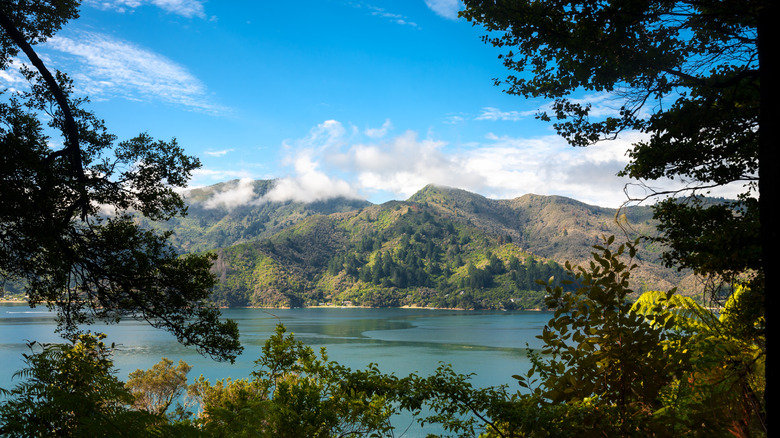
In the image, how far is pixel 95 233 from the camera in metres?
6.75

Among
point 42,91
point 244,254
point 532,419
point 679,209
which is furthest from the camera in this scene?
point 244,254

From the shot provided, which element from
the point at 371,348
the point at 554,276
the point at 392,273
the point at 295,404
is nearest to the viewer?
the point at 554,276

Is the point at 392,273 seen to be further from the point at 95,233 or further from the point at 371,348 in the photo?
the point at 95,233

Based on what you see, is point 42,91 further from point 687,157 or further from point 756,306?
point 756,306

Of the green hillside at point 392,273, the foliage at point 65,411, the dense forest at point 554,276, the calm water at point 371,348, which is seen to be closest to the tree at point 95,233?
the dense forest at point 554,276

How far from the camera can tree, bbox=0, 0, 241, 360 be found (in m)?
6.00

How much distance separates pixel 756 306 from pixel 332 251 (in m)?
190

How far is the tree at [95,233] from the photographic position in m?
6.00

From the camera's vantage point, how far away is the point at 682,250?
17.7 feet

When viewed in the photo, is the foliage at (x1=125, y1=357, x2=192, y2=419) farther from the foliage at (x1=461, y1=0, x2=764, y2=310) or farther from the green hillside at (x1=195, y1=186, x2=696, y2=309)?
the green hillside at (x1=195, y1=186, x2=696, y2=309)

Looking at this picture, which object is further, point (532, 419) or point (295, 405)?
point (295, 405)

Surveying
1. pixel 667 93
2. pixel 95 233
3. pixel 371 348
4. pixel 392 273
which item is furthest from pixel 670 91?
pixel 392 273

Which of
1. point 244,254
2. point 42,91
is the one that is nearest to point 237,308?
point 244,254

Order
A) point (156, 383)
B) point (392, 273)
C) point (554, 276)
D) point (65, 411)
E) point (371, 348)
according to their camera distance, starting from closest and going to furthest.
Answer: point (554, 276), point (65, 411), point (156, 383), point (371, 348), point (392, 273)
